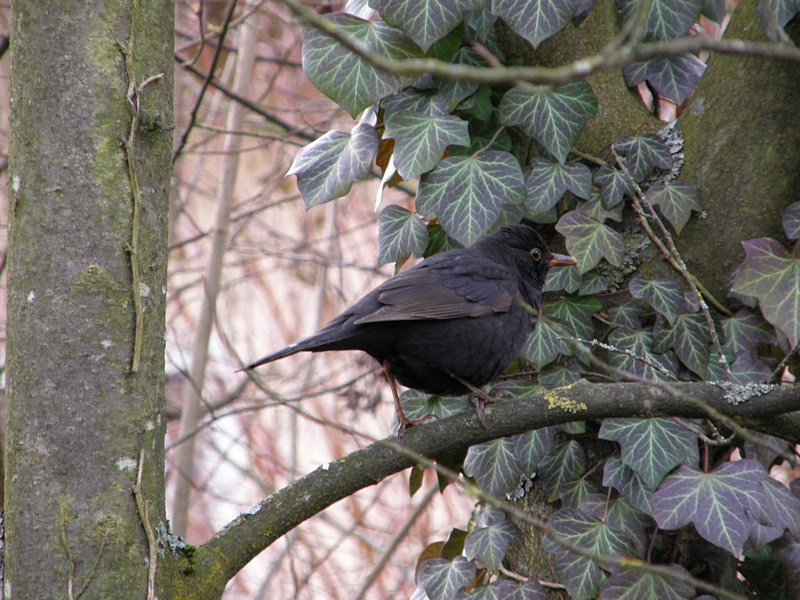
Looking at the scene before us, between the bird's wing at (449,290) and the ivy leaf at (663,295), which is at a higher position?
the bird's wing at (449,290)

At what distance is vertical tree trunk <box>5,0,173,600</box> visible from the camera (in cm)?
171

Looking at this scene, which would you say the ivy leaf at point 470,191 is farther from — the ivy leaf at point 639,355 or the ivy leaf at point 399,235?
Answer: the ivy leaf at point 639,355

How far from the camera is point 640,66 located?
2.84 metres

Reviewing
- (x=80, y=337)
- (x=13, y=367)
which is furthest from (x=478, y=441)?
(x=13, y=367)

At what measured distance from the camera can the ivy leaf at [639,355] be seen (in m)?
2.52

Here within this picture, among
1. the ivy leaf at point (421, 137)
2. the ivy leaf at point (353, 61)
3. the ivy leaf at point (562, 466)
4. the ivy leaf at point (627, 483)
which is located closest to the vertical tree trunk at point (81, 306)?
the ivy leaf at point (353, 61)

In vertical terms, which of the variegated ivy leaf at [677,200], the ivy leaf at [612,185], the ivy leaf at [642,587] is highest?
the ivy leaf at [612,185]

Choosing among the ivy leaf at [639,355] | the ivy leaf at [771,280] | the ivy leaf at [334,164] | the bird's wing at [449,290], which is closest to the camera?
the ivy leaf at [771,280]

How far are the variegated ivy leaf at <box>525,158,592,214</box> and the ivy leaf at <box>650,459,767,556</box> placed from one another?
3.31ft

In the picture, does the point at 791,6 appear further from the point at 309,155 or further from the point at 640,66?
the point at 309,155

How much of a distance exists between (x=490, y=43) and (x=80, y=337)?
1803 millimetres

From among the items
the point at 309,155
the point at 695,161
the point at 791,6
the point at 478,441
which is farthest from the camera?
the point at 309,155

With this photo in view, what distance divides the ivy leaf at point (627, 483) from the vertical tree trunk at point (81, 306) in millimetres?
1412

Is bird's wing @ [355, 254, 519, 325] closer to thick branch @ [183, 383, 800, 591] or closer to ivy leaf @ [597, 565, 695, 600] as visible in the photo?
thick branch @ [183, 383, 800, 591]
